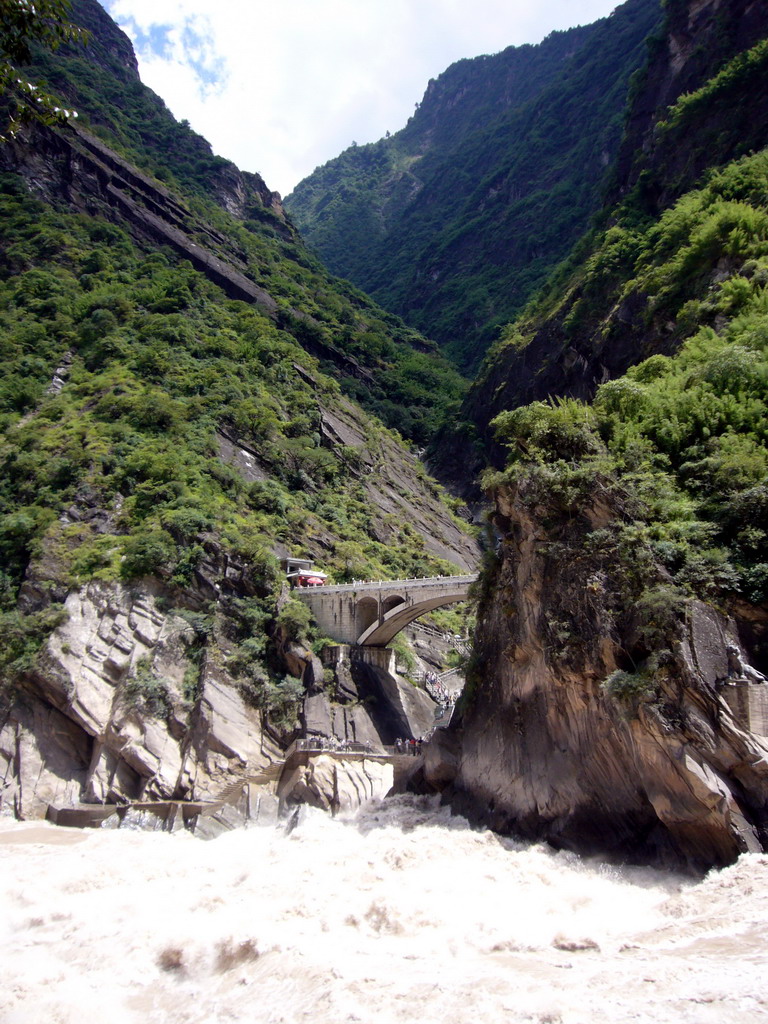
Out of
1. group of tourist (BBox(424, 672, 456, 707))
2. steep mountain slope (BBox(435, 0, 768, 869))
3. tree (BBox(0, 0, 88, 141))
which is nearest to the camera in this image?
tree (BBox(0, 0, 88, 141))

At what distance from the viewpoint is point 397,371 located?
3629 inches

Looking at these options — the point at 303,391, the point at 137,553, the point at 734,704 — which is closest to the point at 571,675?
the point at 734,704

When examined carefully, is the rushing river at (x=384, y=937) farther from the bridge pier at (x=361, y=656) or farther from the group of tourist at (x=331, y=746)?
the bridge pier at (x=361, y=656)

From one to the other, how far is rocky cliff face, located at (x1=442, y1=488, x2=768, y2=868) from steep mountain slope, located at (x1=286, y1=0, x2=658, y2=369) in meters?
64.8

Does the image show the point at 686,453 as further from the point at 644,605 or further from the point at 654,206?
the point at 654,206

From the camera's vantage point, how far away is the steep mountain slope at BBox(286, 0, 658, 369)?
105500 millimetres

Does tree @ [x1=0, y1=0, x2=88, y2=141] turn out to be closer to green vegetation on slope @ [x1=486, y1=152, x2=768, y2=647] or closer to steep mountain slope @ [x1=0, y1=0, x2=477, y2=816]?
steep mountain slope @ [x1=0, y1=0, x2=477, y2=816]

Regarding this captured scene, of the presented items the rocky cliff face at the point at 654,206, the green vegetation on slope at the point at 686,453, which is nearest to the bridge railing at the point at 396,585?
the green vegetation on slope at the point at 686,453

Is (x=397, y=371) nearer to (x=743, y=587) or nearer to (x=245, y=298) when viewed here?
(x=245, y=298)

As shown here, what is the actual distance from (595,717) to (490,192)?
12043 centimetres

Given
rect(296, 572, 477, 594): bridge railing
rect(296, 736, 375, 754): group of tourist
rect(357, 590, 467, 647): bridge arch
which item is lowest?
rect(296, 736, 375, 754): group of tourist

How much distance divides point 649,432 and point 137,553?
27132 mm

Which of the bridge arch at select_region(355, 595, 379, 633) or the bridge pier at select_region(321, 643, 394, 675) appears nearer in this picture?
the bridge pier at select_region(321, 643, 394, 675)

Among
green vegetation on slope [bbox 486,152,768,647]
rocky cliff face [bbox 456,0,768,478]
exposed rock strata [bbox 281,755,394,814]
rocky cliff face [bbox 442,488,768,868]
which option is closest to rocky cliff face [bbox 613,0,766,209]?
rocky cliff face [bbox 456,0,768,478]
